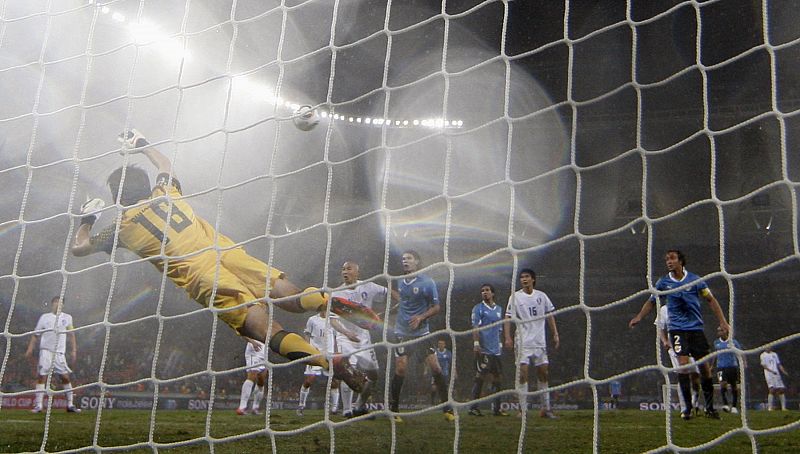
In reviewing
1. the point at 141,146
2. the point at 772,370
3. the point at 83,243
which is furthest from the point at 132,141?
the point at 772,370

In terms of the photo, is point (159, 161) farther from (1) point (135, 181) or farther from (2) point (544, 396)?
(2) point (544, 396)

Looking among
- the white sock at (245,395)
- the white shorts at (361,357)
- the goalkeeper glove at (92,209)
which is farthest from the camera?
the white sock at (245,395)

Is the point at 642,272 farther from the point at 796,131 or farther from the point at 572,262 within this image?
the point at 796,131

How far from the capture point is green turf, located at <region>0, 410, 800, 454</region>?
3.29 metres

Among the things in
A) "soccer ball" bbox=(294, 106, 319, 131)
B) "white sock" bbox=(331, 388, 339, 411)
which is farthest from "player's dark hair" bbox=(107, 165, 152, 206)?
"white sock" bbox=(331, 388, 339, 411)

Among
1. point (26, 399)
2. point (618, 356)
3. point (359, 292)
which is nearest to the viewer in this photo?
point (359, 292)

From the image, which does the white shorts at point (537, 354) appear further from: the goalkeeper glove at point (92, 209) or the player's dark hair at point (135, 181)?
the goalkeeper glove at point (92, 209)

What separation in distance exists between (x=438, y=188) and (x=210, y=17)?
216 inches

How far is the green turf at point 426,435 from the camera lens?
329 cm

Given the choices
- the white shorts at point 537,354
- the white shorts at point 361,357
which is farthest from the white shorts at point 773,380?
the white shorts at point 361,357

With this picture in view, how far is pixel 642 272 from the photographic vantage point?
1148cm

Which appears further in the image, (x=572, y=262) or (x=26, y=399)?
(x=572, y=262)

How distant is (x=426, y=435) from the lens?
12.2 ft

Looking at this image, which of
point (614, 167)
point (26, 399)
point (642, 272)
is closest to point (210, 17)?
point (26, 399)
